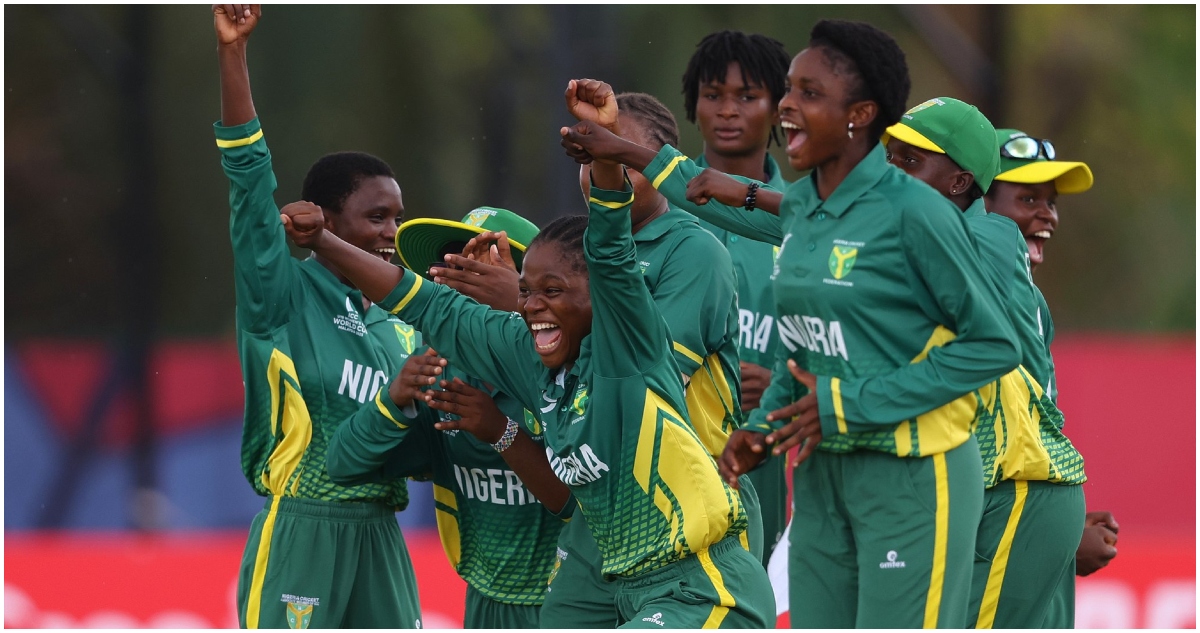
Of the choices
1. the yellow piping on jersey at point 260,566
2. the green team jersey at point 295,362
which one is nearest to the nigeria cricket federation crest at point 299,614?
the yellow piping on jersey at point 260,566

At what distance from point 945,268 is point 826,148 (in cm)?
37

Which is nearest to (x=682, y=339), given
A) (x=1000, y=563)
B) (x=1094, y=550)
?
(x=1000, y=563)

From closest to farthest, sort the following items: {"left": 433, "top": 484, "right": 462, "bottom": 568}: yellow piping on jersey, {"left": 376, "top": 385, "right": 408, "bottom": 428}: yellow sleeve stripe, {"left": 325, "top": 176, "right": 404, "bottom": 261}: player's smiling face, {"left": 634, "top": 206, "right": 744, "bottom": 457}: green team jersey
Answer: {"left": 634, "top": 206, "right": 744, "bottom": 457}: green team jersey
{"left": 376, "top": 385, "right": 408, "bottom": 428}: yellow sleeve stripe
{"left": 433, "top": 484, "right": 462, "bottom": 568}: yellow piping on jersey
{"left": 325, "top": 176, "right": 404, "bottom": 261}: player's smiling face

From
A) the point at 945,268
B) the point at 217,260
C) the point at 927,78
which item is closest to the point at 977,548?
the point at 945,268

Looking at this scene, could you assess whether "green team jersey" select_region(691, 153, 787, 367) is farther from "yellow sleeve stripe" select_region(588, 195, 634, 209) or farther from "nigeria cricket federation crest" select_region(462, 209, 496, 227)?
"yellow sleeve stripe" select_region(588, 195, 634, 209)

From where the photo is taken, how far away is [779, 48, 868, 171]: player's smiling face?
3.40 meters

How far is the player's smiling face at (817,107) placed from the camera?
3.40 m

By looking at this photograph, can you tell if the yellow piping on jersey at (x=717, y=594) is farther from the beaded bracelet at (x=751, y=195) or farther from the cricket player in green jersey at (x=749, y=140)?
the cricket player in green jersey at (x=749, y=140)

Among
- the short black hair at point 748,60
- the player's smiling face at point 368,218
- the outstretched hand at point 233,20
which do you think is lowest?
the player's smiling face at point 368,218

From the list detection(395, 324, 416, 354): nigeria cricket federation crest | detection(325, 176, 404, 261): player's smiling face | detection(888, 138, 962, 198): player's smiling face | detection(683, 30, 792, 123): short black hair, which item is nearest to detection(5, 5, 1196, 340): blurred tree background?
A: detection(683, 30, 792, 123): short black hair

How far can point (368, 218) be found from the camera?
490cm

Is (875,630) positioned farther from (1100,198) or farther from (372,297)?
(1100,198)

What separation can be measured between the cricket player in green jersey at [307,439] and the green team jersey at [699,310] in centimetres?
109

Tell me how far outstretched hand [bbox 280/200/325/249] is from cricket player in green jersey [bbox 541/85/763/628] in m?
0.72
